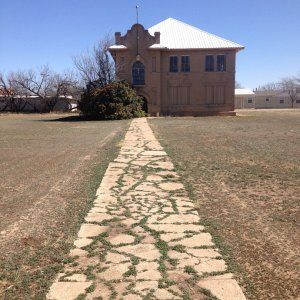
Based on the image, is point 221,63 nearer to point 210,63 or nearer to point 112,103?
point 210,63

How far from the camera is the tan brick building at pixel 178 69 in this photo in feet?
141

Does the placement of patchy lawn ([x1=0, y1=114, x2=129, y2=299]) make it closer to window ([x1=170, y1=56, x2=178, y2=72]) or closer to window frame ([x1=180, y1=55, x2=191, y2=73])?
window ([x1=170, y1=56, x2=178, y2=72])

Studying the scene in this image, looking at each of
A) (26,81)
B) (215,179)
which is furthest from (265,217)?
(26,81)

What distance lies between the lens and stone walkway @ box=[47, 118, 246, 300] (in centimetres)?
344

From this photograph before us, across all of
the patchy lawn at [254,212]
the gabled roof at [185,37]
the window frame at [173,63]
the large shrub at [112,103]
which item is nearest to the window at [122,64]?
the large shrub at [112,103]

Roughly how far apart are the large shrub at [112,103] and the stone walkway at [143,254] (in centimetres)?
3188

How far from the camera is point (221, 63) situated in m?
43.9

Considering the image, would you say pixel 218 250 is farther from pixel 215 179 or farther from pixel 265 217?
pixel 215 179

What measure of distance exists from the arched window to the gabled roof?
11.5 feet

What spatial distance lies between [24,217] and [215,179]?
3.97 meters

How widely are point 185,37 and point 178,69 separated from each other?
4.23 meters

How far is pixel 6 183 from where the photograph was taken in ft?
25.8

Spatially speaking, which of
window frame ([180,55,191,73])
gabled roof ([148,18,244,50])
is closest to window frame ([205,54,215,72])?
gabled roof ([148,18,244,50])

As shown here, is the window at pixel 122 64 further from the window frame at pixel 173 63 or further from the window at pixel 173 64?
the window at pixel 173 64
